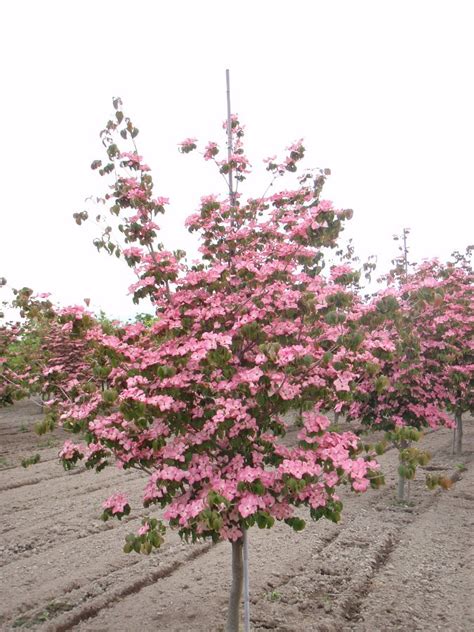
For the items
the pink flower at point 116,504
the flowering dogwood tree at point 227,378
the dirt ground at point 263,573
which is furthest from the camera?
the dirt ground at point 263,573

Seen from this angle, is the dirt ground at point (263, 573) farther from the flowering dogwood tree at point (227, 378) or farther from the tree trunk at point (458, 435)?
the tree trunk at point (458, 435)

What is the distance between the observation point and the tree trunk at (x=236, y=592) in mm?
4199

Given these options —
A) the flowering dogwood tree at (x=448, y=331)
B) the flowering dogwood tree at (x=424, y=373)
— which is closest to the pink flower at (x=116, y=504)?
the flowering dogwood tree at (x=424, y=373)

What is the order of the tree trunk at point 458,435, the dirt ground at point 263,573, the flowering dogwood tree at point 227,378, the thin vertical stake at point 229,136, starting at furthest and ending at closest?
the tree trunk at point 458,435
the dirt ground at point 263,573
the thin vertical stake at point 229,136
the flowering dogwood tree at point 227,378

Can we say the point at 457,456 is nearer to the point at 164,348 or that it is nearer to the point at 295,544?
the point at 295,544

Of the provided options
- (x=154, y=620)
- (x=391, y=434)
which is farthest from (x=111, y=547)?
(x=391, y=434)

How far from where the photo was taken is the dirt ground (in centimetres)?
483

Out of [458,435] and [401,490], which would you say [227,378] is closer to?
[401,490]

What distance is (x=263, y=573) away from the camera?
227 inches

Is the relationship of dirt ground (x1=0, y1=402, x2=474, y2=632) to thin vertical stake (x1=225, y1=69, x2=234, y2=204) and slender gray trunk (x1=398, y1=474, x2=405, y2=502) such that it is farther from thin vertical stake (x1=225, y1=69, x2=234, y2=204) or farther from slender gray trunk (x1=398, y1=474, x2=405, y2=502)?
thin vertical stake (x1=225, y1=69, x2=234, y2=204)

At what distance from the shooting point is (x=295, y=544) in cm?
659

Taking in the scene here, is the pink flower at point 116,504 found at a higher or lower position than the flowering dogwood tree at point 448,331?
lower

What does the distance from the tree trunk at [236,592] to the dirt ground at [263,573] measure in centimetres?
56

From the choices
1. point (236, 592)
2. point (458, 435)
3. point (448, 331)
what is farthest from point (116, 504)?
point (458, 435)
